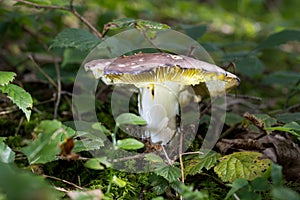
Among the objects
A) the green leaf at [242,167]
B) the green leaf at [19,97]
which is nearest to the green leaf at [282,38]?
the green leaf at [242,167]

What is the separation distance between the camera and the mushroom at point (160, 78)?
46.8 inches

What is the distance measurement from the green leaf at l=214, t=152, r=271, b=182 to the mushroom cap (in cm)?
33

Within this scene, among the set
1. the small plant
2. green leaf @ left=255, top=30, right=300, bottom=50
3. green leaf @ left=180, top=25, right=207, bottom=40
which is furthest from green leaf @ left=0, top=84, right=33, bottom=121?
green leaf @ left=255, top=30, right=300, bottom=50

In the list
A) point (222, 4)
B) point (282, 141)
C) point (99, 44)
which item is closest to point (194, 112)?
point (282, 141)

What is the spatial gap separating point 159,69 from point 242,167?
488mm

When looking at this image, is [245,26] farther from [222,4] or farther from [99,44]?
[99,44]

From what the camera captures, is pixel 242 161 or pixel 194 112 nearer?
pixel 242 161

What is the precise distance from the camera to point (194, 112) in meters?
1.72

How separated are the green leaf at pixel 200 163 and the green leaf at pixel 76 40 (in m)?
0.73

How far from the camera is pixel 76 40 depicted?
63.2 inches

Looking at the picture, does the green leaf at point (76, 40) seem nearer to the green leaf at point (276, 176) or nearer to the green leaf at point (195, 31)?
the green leaf at point (195, 31)

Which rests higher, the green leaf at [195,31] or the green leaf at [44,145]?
the green leaf at [195,31]

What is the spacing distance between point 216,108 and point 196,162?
2.13ft

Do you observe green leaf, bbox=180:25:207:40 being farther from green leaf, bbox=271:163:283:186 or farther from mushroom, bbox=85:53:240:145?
green leaf, bbox=271:163:283:186
